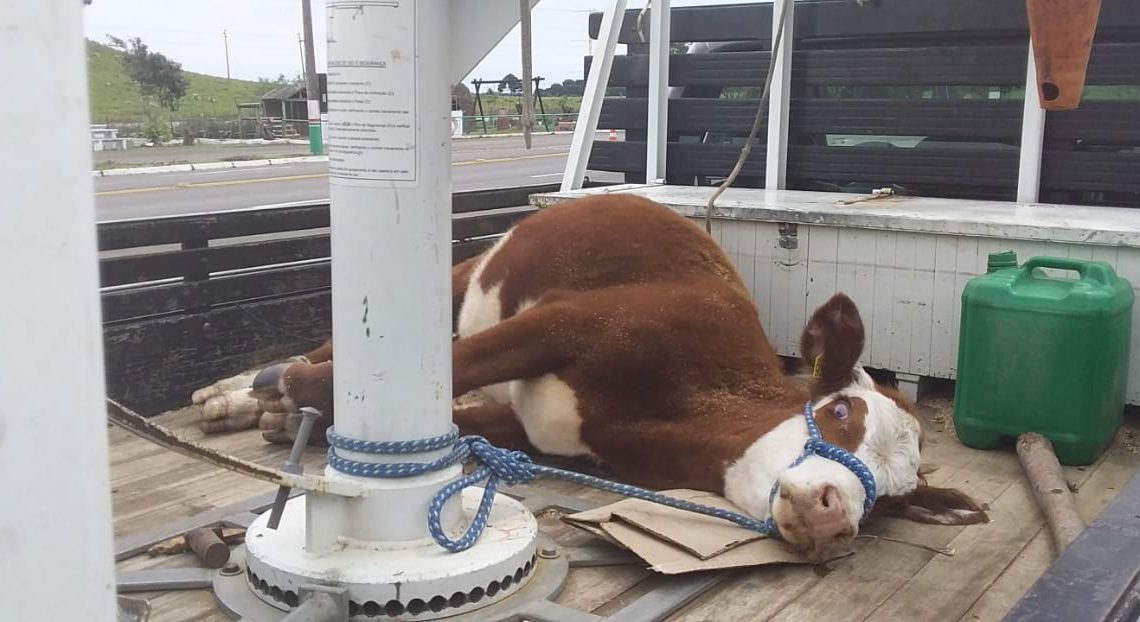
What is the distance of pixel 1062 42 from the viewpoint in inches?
170

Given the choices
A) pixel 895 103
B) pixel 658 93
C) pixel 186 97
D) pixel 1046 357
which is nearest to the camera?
pixel 1046 357

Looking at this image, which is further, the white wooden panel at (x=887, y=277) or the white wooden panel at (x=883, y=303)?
the white wooden panel at (x=883, y=303)

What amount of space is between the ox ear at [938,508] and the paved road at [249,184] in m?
9.12

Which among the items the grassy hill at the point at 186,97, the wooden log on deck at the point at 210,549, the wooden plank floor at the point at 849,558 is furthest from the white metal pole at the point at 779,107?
the grassy hill at the point at 186,97

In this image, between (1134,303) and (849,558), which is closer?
(849,558)

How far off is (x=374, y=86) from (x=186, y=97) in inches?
2216

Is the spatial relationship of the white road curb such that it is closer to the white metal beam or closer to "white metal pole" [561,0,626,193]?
"white metal pole" [561,0,626,193]

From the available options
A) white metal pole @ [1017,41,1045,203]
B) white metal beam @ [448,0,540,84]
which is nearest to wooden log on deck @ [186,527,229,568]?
white metal beam @ [448,0,540,84]

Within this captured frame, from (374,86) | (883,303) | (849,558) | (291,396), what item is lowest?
(849,558)

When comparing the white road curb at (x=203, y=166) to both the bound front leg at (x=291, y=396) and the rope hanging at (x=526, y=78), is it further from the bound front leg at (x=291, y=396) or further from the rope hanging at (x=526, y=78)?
the rope hanging at (x=526, y=78)

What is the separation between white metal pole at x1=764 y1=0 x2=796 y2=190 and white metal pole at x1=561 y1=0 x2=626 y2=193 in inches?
38.2

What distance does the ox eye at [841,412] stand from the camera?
130 inches

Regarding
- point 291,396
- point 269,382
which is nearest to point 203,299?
point 269,382

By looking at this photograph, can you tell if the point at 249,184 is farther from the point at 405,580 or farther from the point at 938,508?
the point at 405,580
